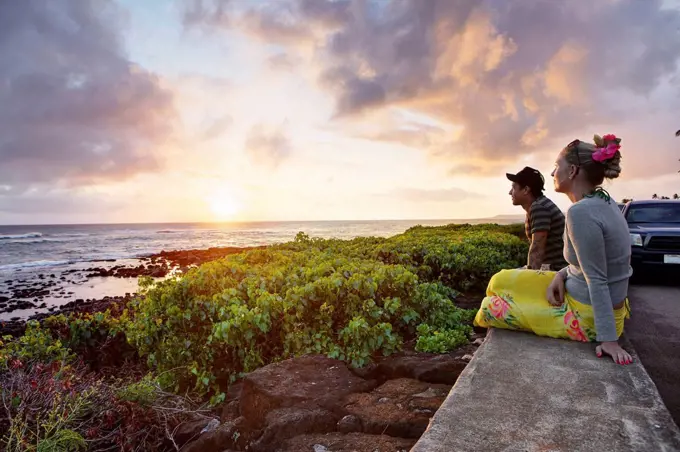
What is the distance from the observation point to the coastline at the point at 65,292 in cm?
1455

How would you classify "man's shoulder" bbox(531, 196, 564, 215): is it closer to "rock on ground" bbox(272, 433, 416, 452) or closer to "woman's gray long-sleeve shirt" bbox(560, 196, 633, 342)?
"woman's gray long-sleeve shirt" bbox(560, 196, 633, 342)

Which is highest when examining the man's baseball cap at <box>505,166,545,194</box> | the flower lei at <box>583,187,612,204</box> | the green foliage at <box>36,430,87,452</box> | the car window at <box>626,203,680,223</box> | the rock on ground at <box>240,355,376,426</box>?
the man's baseball cap at <box>505,166,545,194</box>

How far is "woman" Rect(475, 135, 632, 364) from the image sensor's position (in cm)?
341

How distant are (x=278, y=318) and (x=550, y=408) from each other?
9.54 ft

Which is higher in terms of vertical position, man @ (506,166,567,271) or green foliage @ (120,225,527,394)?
man @ (506,166,567,271)

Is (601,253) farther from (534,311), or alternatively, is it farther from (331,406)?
(331,406)

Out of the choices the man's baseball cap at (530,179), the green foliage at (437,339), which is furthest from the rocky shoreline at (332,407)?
the man's baseball cap at (530,179)

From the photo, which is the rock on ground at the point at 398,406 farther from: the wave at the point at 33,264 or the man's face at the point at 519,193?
the wave at the point at 33,264

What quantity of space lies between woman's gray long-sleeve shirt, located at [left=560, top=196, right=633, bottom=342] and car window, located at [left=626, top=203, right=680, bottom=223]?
876 cm

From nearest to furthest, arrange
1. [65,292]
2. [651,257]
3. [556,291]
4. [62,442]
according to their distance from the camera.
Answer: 1. [62,442]
2. [556,291]
3. [651,257]
4. [65,292]

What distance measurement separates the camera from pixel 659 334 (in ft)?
17.9

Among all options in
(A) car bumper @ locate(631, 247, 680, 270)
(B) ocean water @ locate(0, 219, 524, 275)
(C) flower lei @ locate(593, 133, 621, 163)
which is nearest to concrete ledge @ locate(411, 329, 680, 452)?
(C) flower lei @ locate(593, 133, 621, 163)

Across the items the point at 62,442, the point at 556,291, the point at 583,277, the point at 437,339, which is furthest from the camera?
the point at 437,339

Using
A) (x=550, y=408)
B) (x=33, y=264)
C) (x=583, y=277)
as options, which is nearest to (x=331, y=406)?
(x=550, y=408)
